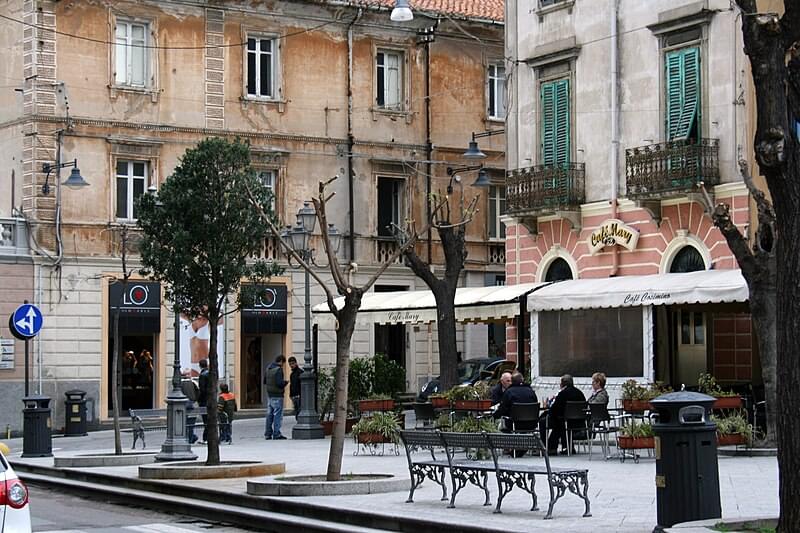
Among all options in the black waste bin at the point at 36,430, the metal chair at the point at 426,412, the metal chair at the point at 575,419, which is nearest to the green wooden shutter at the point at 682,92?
the metal chair at the point at 426,412

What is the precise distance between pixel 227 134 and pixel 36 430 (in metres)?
14.9

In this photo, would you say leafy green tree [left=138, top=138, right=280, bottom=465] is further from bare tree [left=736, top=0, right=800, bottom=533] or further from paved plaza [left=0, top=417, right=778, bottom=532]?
bare tree [left=736, top=0, right=800, bottom=533]

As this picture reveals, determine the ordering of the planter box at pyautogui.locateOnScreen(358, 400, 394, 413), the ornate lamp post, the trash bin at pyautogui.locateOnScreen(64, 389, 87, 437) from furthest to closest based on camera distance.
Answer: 1. the trash bin at pyautogui.locateOnScreen(64, 389, 87, 437)
2. the planter box at pyautogui.locateOnScreen(358, 400, 394, 413)
3. the ornate lamp post

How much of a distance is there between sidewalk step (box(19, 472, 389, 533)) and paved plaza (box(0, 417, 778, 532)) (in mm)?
355

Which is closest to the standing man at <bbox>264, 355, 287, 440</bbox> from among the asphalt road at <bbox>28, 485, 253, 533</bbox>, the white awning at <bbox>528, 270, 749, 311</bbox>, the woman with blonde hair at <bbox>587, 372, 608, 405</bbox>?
the white awning at <bbox>528, 270, 749, 311</bbox>

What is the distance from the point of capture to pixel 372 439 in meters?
24.8

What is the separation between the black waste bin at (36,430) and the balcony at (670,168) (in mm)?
11883

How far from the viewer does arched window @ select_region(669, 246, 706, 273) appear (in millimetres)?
29109

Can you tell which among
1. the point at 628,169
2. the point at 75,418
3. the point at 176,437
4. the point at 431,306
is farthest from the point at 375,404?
the point at 75,418

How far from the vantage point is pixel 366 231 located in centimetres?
4325

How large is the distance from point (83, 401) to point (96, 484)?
586 inches

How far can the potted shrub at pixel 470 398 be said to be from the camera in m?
25.5

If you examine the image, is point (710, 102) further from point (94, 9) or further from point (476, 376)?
point (94, 9)

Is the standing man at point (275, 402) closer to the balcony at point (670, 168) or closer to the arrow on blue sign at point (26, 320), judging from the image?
the arrow on blue sign at point (26, 320)
